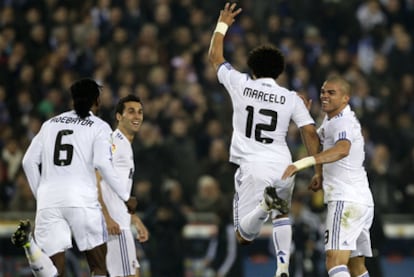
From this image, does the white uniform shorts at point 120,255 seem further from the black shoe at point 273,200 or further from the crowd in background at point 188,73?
the crowd in background at point 188,73

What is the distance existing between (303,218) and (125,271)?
17.5ft

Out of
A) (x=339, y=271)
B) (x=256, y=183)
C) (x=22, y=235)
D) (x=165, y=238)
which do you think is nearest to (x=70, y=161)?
(x=22, y=235)

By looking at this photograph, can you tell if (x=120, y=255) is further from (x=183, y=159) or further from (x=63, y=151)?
(x=183, y=159)

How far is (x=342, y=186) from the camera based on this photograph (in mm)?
13188

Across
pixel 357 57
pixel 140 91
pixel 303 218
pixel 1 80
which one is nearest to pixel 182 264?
pixel 303 218

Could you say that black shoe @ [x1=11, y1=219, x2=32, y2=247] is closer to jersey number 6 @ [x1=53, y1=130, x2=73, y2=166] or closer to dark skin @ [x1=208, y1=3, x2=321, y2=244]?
jersey number 6 @ [x1=53, y1=130, x2=73, y2=166]

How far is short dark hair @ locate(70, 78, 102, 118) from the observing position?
518 inches

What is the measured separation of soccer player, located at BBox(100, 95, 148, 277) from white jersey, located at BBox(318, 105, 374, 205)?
222cm

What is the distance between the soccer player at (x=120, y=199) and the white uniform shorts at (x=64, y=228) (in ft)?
2.96

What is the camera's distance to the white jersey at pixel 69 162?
12.9 metres

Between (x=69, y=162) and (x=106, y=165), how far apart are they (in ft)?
1.33

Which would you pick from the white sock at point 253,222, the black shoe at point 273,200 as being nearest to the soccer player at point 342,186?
the black shoe at point 273,200

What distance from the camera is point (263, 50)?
13.4 meters

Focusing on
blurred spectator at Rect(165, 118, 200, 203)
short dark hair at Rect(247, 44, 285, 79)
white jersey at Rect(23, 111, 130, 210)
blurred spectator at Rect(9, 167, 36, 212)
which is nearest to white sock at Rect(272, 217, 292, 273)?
short dark hair at Rect(247, 44, 285, 79)
